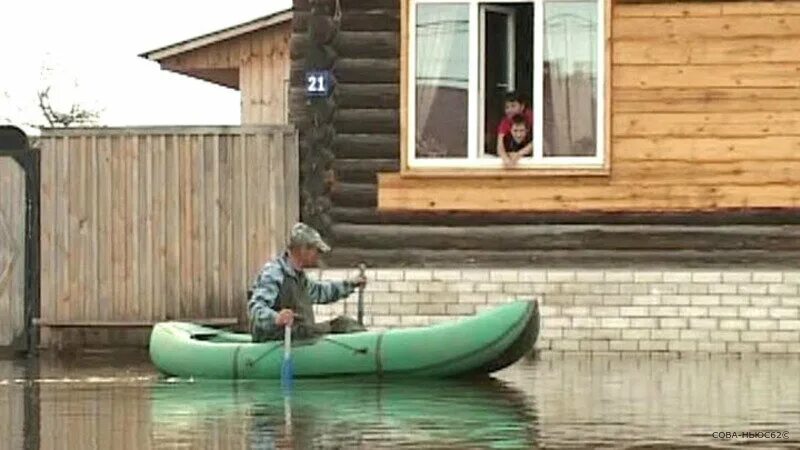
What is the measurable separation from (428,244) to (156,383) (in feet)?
14.3

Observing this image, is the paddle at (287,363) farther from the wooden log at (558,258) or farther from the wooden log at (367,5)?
the wooden log at (367,5)

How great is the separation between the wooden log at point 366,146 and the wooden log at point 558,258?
2.99 ft

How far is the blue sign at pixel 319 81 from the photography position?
18.8 meters

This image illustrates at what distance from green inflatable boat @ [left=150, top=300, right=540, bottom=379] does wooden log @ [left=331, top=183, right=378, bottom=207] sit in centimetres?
422

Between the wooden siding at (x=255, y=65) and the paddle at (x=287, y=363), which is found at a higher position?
the wooden siding at (x=255, y=65)

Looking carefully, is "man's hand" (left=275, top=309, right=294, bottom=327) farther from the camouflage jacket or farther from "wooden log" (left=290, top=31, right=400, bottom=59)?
"wooden log" (left=290, top=31, right=400, bottom=59)

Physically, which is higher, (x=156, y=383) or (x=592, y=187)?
(x=592, y=187)

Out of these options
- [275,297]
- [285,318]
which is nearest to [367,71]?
[275,297]

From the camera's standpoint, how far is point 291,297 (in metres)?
14.9

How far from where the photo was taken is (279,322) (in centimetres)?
1451

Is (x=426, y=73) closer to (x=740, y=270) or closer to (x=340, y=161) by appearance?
(x=340, y=161)


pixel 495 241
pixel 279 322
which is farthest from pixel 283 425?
pixel 495 241

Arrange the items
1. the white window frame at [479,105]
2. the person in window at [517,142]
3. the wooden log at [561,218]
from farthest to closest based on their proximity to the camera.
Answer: the person in window at [517,142]
the white window frame at [479,105]
the wooden log at [561,218]

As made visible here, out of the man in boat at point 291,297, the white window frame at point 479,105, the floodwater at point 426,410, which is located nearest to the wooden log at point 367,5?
the white window frame at point 479,105
